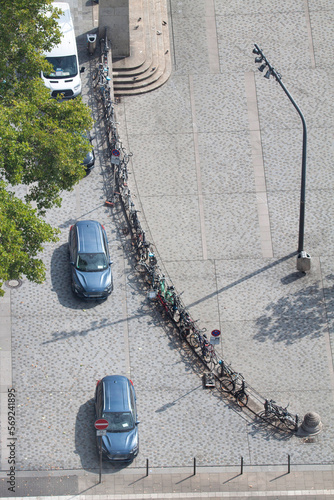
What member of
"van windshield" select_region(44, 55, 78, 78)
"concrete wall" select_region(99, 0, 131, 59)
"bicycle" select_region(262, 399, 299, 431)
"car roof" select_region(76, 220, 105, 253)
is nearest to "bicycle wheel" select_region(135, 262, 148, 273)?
"car roof" select_region(76, 220, 105, 253)

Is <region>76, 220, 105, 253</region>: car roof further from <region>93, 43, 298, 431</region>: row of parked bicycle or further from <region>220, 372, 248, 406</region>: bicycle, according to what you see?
<region>220, 372, 248, 406</region>: bicycle

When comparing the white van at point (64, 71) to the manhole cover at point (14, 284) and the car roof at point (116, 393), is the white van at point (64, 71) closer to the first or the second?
the manhole cover at point (14, 284)

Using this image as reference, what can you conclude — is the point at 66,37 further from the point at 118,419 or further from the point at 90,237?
the point at 118,419

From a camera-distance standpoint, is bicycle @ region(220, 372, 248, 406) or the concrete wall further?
the concrete wall

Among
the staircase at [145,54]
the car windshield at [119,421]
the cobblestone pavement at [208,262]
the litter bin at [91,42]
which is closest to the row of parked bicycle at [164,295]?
the cobblestone pavement at [208,262]

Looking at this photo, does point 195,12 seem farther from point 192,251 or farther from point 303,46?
point 192,251

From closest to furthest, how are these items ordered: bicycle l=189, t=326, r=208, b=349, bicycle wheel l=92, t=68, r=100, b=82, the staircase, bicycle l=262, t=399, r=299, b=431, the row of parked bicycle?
bicycle l=262, t=399, r=299, b=431 < the row of parked bicycle < bicycle l=189, t=326, r=208, b=349 < bicycle wheel l=92, t=68, r=100, b=82 < the staircase
